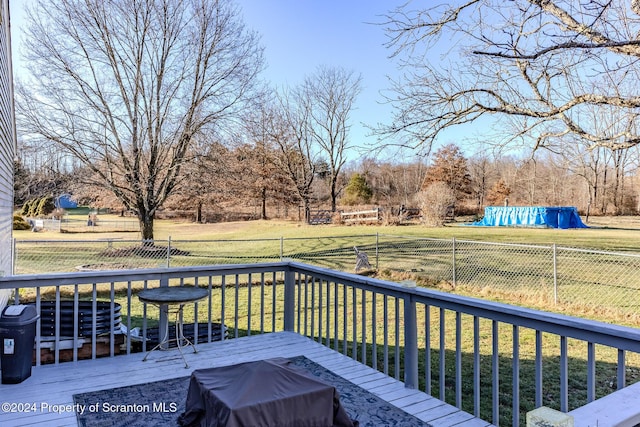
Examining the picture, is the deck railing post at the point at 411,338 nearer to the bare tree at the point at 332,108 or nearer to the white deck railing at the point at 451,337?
the white deck railing at the point at 451,337

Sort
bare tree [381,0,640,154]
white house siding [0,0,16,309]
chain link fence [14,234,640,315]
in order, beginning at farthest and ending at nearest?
chain link fence [14,234,640,315]
bare tree [381,0,640,154]
white house siding [0,0,16,309]

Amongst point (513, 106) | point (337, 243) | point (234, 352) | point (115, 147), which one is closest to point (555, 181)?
point (337, 243)

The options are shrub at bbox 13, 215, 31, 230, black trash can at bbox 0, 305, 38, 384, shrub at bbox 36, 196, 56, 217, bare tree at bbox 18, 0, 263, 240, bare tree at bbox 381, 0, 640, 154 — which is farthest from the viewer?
shrub at bbox 36, 196, 56, 217

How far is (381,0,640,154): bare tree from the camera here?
551 centimetres

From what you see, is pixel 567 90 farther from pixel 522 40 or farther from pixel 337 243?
pixel 337 243

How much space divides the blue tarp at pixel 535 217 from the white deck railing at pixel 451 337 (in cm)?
1778

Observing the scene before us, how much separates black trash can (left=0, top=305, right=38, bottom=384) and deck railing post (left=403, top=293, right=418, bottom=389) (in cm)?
275

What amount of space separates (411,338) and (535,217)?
22484 millimetres

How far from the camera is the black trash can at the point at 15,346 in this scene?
2.87 metres

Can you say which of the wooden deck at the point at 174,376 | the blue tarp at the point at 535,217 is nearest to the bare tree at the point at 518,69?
the wooden deck at the point at 174,376

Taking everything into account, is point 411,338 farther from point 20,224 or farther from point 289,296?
point 20,224

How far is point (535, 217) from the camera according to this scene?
880 inches

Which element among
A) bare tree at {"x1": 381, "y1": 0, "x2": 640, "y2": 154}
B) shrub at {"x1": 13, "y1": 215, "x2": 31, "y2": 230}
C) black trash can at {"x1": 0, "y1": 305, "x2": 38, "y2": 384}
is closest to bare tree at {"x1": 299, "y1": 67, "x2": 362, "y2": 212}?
shrub at {"x1": 13, "y1": 215, "x2": 31, "y2": 230}

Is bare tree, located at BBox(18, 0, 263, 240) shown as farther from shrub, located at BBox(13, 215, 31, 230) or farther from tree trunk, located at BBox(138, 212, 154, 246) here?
shrub, located at BBox(13, 215, 31, 230)
